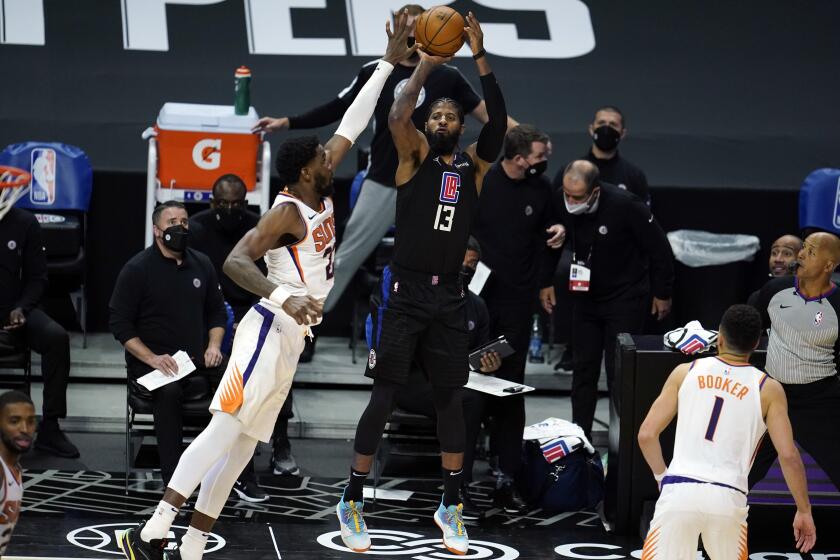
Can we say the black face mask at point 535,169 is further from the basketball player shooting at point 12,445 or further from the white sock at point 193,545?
the basketball player shooting at point 12,445

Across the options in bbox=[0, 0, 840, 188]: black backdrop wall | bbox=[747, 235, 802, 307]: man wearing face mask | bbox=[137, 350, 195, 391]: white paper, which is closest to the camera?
bbox=[137, 350, 195, 391]: white paper

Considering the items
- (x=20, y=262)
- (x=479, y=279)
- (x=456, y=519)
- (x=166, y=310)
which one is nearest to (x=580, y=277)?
(x=479, y=279)

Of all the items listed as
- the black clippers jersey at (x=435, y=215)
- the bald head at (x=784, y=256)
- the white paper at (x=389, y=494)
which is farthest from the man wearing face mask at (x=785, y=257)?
the black clippers jersey at (x=435, y=215)

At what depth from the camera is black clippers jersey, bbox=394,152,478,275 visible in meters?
6.43

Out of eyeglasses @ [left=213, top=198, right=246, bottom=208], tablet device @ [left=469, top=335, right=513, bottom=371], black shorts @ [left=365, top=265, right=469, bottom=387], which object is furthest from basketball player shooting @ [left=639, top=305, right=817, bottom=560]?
eyeglasses @ [left=213, top=198, right=246, bottom=208]

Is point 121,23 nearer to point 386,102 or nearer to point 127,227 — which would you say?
point 127,227

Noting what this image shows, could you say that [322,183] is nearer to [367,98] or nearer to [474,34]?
[367,98]

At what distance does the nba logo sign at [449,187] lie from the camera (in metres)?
6.42

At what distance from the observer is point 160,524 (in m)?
5.84

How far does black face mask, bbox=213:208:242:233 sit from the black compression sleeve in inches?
91.6

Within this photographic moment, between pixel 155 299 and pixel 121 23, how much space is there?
387 centimetres

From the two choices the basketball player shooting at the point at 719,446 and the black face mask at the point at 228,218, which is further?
the black face mask at the point at 228,218

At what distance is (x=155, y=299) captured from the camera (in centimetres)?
772

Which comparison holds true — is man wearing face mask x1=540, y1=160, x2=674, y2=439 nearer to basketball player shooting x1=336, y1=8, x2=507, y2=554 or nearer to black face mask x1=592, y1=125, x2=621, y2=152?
black face mask x1=592, y1=125, x2=621, y2=152
